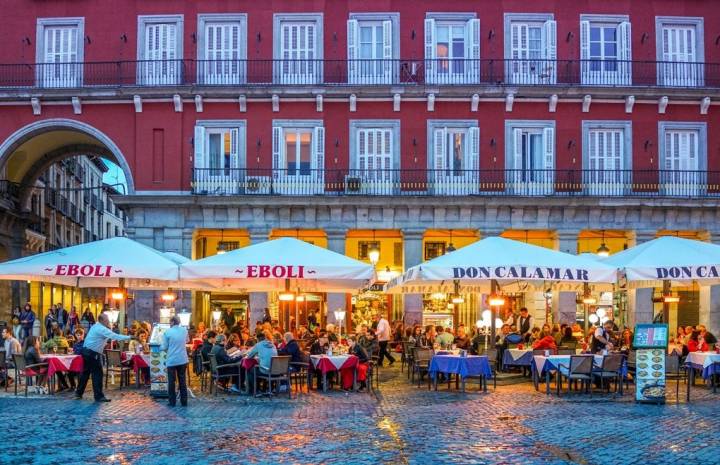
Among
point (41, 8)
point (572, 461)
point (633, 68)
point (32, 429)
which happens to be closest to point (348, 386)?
point (32, 429)

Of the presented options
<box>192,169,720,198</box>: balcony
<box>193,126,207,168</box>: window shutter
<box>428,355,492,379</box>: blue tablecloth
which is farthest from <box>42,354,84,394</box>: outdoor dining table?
<box>193,126,207,168</box>: window shutter

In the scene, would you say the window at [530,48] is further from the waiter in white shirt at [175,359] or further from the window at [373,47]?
the waiter in white shirt at [175,359]

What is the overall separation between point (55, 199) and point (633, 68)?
29.1 m

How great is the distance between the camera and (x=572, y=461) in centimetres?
1144

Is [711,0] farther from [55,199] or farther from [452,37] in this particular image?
[55,199]

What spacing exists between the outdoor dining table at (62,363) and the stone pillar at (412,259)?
547 inches

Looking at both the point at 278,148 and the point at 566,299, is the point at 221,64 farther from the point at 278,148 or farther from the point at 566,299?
the point at 566,299

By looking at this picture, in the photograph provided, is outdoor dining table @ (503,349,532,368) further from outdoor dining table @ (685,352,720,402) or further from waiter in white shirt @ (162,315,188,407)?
waiter in white shirt @ (162,315,188,407)

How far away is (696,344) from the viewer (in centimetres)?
2123

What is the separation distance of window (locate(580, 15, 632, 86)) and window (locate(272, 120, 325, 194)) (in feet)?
29.2

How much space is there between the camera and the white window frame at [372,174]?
102 ft

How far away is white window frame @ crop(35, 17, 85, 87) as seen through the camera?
31562 millimetres

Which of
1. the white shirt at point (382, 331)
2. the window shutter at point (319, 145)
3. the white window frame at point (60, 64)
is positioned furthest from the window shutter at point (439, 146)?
the white window frame at point (60, 64)

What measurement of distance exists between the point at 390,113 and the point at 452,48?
2.99m
